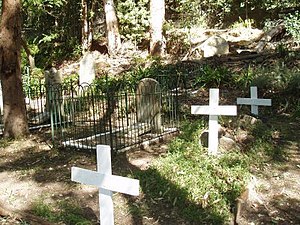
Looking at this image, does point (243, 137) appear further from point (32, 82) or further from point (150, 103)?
point (32, 82)

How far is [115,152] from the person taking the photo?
6414 mm

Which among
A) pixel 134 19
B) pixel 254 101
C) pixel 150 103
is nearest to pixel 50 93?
pixel 150 103

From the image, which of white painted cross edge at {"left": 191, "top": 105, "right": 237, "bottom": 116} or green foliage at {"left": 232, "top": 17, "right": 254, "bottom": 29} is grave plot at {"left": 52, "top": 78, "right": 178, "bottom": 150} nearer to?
white painted cross edge at {"left": 191, "top": 105, "right": 237, "bottom": 116}

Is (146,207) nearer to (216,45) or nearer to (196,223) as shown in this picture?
(196,223)

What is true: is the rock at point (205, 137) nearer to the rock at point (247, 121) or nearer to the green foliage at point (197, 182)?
the green foliage at point (197, 182)

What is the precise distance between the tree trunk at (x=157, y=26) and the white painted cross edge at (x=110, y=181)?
45.4 ft

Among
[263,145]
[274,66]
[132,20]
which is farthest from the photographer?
[132,20]

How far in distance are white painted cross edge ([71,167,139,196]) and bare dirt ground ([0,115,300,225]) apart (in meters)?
0.89

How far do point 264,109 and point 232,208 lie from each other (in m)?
4.87

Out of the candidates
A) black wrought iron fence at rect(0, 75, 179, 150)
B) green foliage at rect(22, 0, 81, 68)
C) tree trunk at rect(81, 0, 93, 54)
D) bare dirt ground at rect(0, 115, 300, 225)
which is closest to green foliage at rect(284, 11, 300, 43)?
black wrought iron fence at rect(0, 75, 179, 150)

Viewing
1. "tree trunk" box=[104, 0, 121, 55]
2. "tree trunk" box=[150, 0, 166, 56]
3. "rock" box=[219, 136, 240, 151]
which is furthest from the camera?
"tree trunk" box=[104, 0, 121, 55]

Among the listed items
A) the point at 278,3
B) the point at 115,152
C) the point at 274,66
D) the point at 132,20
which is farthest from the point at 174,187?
the point at 132,20

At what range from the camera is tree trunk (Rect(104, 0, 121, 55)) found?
63.3 feet

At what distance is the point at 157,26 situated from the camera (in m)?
17.0
